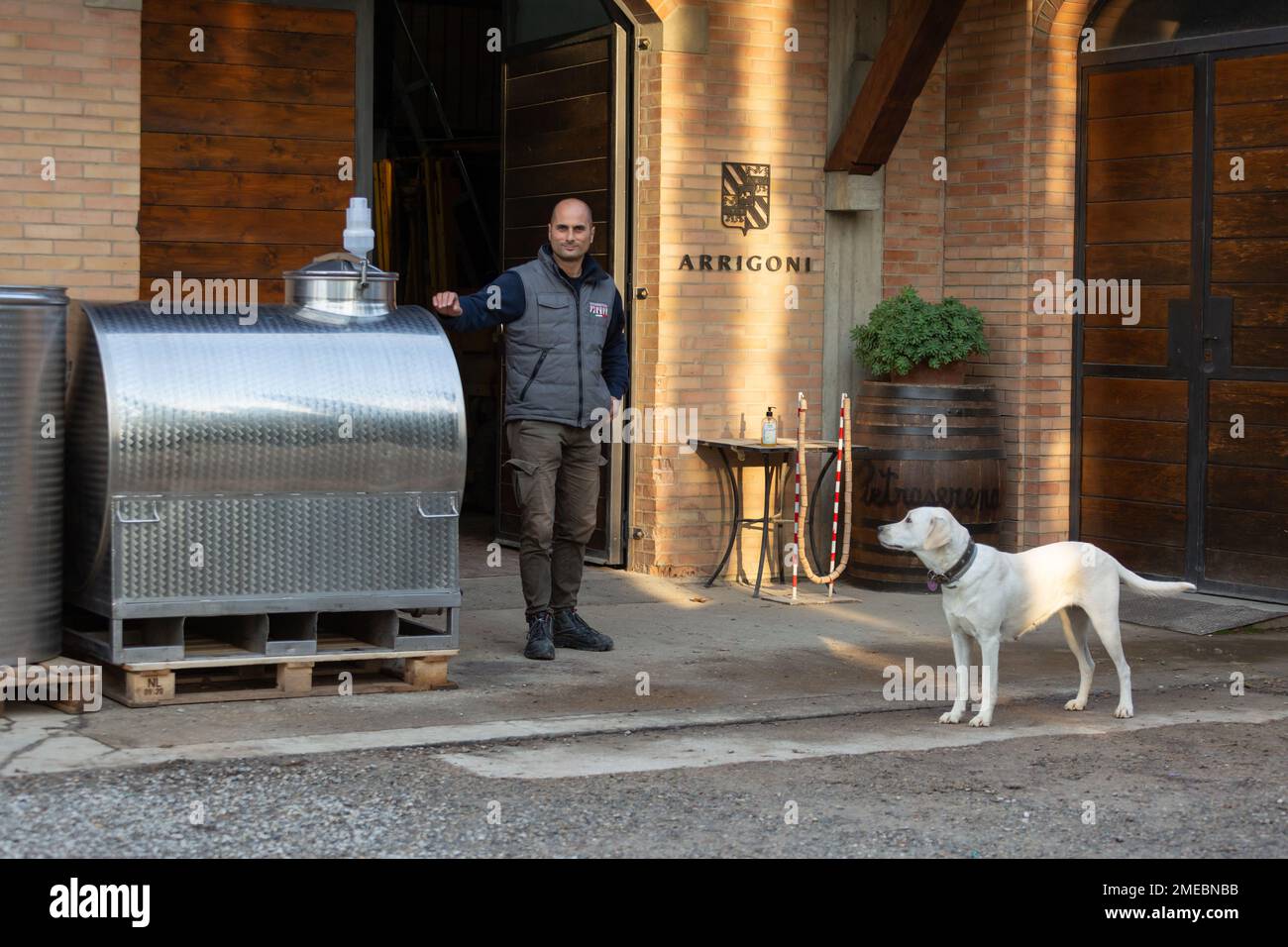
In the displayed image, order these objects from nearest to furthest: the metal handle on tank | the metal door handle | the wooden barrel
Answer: the metal handle on tank < the metal door handle < the wooden barrel

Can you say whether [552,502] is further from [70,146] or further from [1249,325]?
[1249,325]

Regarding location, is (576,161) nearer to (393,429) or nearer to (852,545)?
(852,545)

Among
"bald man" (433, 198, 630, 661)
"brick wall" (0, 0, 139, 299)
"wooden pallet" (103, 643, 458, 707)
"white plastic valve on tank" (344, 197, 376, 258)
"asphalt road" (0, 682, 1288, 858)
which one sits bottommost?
"asphalt road" (0, 682, 1288, 858)

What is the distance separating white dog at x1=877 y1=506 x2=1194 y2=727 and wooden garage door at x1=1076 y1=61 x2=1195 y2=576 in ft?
10.6

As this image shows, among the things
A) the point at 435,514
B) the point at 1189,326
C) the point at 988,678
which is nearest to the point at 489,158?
the point at 1189,326

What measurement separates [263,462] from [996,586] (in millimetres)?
2806

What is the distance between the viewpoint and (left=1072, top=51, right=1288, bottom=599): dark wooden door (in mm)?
9891

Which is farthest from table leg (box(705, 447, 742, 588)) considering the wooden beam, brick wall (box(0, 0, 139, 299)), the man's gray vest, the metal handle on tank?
the metal handle on tank

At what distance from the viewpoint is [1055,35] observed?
10758mm

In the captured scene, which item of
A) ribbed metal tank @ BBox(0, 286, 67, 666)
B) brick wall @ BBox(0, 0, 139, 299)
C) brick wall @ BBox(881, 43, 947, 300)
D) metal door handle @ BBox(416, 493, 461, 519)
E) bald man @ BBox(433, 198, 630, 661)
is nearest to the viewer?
ribbed metal tank @ BBox(0, 286, 67, 666)

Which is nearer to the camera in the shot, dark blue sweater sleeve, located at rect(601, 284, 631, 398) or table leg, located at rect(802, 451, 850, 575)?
dark blue sweater sleeve, located at rect(601, 284, 631, 398)

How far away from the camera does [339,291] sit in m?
7.40

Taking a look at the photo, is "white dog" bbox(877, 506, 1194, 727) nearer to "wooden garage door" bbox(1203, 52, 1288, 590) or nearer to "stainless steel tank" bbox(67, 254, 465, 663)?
"stainless steel tank" bbox(67, 254, 465, 663)

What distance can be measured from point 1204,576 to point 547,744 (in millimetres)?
5060
